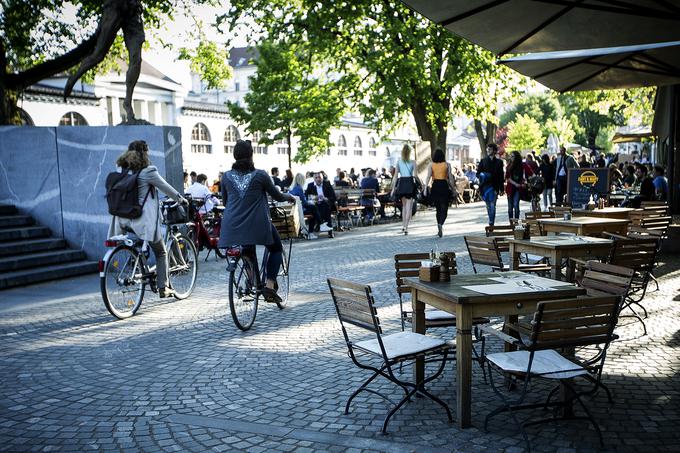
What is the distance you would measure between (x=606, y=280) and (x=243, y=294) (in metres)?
3.95

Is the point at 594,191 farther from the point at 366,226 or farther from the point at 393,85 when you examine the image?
the point at 393,85

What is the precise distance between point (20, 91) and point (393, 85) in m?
11.5

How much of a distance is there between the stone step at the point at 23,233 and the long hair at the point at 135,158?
14.9 feet

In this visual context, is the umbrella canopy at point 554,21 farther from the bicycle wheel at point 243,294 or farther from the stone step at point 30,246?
the stone step at point 30,246

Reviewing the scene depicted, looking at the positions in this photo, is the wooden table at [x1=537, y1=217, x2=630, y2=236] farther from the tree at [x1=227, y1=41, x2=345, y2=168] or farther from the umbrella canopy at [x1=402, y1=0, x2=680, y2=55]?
the tree at [x1=227, y1=41, x2=345, y2=168]

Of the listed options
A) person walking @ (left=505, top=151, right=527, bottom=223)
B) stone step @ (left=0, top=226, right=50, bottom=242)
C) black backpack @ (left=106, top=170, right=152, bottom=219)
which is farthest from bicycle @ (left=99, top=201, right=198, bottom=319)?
person walking @ (left=505, top=151, right=527, bottom=223)

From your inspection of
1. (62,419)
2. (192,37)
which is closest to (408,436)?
(62,419)

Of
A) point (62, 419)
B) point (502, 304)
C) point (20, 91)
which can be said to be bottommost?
point (62, 419)

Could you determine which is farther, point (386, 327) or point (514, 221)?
point (514, 221)

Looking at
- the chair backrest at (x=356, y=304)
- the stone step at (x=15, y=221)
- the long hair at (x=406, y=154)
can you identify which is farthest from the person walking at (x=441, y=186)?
the chair backrest at (x=356, y=304)

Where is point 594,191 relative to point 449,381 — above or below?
above

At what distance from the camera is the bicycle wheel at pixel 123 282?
795 centimetres

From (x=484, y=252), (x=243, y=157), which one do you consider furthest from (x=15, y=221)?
(x=484, y=252)

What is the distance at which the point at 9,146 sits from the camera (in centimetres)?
1313
